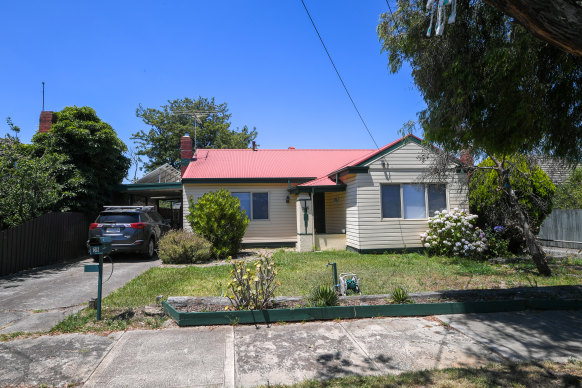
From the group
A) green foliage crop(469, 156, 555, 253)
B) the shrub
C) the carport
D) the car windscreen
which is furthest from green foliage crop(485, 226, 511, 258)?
the carport

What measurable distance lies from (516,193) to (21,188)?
590 inches

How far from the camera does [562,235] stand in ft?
40.5

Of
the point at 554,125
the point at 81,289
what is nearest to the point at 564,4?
the point at 554,125

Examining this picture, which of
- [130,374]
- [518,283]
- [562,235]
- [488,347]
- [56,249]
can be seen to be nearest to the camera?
[130,374]

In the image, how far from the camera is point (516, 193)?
11.1m

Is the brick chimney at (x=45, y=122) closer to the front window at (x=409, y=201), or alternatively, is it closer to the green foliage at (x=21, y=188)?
the green foliage at (x=21, y=188)

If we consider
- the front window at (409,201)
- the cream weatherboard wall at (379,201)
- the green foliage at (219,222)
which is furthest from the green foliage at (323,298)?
the front window at (409,201)

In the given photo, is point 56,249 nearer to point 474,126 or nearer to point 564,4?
point 474,126

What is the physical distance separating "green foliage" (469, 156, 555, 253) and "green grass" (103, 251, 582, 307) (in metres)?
1.47

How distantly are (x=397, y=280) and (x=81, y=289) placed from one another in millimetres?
6858

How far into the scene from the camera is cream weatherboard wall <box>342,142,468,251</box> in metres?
12.2

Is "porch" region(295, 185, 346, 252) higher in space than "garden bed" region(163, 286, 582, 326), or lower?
higher

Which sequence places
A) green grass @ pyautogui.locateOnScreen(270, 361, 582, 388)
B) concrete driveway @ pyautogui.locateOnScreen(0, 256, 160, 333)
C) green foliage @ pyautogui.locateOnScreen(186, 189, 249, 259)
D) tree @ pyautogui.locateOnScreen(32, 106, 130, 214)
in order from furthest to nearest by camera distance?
tree @ pyautogui.locateOnScreen(32, 106, 130, 214)
green foliage @ pyautogui.locateOnScreen(186, 189, 249, 259)
concrete driveway @ pyautogui.locateOnScreen(0, 256, 160, 333)
green grass @ pyautogui.locateOnScreen(270, 361, 582, 388)

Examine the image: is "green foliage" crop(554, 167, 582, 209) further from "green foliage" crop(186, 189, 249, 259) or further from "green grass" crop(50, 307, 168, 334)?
"green grass" crop(50, 307, 168, 334)
